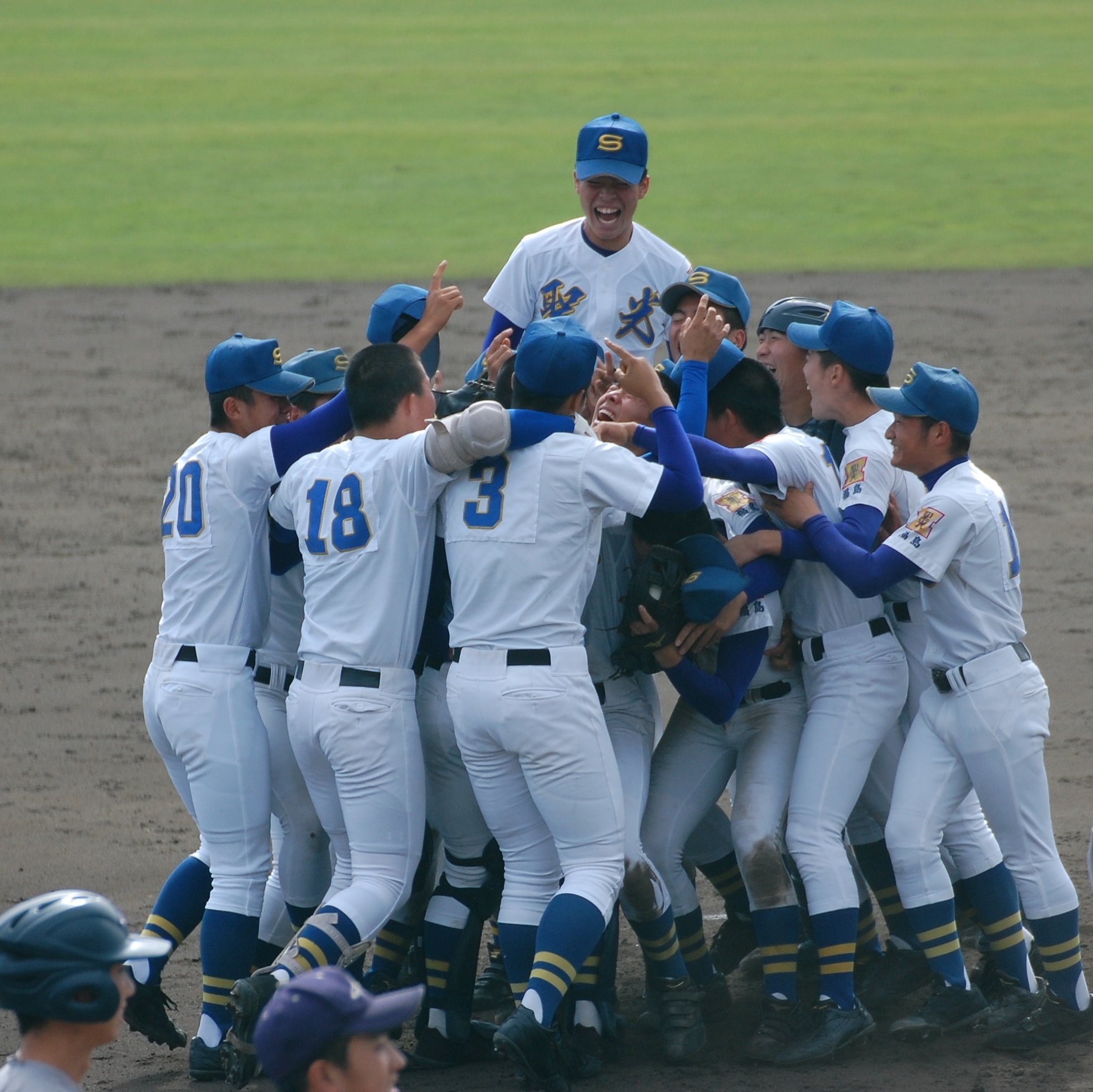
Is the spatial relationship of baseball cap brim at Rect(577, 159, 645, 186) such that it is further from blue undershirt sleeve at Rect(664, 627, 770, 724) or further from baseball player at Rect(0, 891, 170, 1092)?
baseball player at Rect(0, 891, 170, 1092)

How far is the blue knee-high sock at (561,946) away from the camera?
11.6 ft

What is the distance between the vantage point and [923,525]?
12.7 ft

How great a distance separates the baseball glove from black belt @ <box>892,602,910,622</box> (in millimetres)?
675

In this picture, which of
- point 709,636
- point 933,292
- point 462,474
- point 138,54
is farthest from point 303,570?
point 138,54

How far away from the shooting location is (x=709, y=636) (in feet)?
12.9

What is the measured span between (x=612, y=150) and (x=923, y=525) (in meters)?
1.83

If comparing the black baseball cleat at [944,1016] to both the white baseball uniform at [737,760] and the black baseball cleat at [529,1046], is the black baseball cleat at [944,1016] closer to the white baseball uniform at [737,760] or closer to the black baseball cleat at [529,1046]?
the white baseball uniform at [737,760]

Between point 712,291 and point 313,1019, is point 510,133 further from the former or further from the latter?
point 313,1019

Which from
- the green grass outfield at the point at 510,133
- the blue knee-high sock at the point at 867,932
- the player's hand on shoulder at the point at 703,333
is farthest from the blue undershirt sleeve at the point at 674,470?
the green grass outfield at the point at 510,133

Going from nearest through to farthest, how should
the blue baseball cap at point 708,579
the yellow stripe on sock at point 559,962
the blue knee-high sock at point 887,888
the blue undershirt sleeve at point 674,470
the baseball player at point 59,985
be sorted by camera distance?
the baseball player at point 59,985, the yellow stripe on sock at point 559,962, the blue undershirt sleeve at point 674,470, the blue baseball cap at point 708,579, the blue knee-high sock at point 887,888

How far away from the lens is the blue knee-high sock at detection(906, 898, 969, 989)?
155 inches

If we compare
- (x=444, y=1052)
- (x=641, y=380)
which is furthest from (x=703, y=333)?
(x=444, y=1052)

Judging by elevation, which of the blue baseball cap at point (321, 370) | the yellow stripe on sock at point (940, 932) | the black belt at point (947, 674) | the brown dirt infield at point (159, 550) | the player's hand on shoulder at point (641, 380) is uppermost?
the player's hand on shoulder at point (641, 380)

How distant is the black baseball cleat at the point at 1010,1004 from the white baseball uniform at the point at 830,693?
1.53 ft
